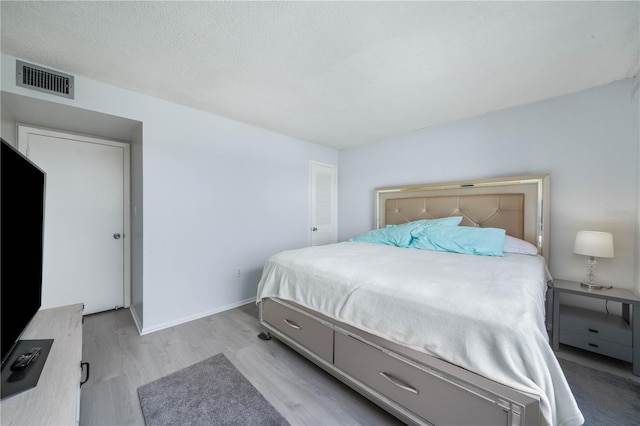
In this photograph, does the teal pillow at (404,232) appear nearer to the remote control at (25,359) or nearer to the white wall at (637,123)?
the white wall at (637,123)

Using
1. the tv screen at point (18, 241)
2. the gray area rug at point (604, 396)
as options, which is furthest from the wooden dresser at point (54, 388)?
the gray area rug at point (604, 396)

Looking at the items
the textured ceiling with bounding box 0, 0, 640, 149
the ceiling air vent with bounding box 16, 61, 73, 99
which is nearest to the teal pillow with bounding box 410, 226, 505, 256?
the textured ceiling with bounding box 0, 0, 640, 149

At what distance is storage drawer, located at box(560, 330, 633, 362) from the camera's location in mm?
1812

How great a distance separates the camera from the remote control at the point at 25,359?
100cm

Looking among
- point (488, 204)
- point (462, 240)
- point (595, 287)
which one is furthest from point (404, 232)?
point (595, 287)

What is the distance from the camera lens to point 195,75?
204 cm

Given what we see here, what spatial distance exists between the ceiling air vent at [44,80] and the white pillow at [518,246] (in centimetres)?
420

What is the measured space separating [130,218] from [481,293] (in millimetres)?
3669

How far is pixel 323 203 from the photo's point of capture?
423 centimetres

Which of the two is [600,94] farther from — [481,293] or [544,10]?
[481,293]

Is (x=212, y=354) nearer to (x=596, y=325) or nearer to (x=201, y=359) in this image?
(x=201, y=359)

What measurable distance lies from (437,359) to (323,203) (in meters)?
3.22

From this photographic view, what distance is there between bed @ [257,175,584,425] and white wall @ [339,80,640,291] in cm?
18

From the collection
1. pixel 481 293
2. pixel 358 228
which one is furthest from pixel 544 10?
pixel 358 228
